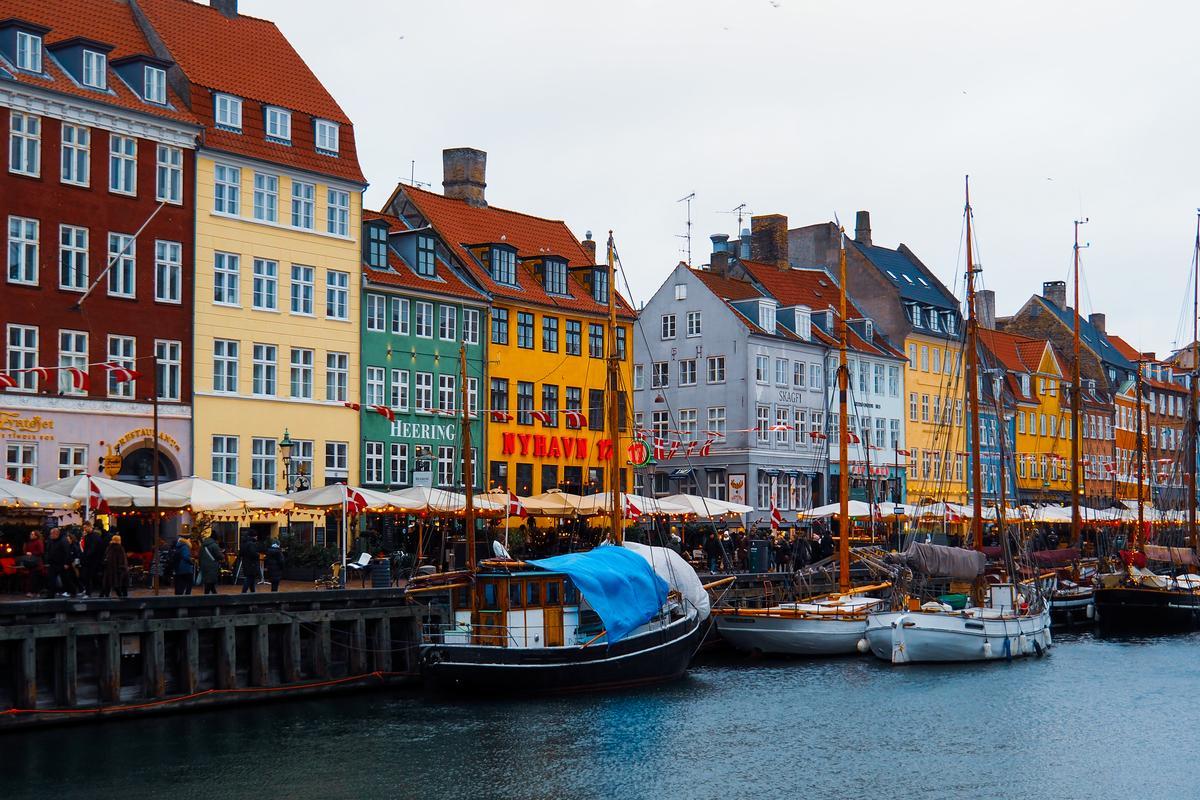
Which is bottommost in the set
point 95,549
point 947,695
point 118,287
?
point 947,695

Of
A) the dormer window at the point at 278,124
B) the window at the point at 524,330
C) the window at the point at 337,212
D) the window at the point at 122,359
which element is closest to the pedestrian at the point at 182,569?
the window at the point at 122,359

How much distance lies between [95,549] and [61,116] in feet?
54.5

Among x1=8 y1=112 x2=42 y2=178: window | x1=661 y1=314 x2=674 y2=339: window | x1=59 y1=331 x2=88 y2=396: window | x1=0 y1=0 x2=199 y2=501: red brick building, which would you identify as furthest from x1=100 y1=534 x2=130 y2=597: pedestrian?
x1=661 y1=314 x2=674 y2=339: window

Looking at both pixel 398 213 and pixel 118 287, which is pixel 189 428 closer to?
pixel 118 287

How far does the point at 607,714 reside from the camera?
36.0m

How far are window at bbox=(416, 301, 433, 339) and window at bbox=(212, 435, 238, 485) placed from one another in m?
9.46

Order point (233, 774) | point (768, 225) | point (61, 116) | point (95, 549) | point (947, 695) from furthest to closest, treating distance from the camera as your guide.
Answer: point (768, 225)
point (61, 116)
point (947, 695)
point (95, 549)
point (233, 774)

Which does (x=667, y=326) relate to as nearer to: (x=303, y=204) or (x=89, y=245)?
(x=303, y=204)

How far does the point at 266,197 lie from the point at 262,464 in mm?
8642

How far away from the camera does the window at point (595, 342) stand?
66.4m

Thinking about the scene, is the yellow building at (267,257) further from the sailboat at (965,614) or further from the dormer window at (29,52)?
the sailboat at (965,614)

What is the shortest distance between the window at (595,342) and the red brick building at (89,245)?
66.1 ft

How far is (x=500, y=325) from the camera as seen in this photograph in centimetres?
6200

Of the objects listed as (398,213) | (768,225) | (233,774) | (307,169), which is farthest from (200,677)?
(768,225)
